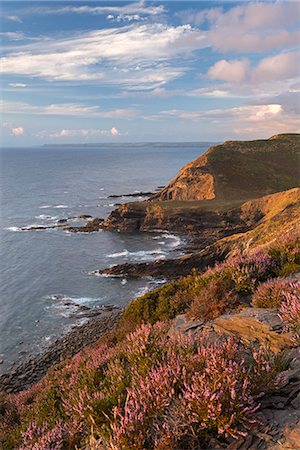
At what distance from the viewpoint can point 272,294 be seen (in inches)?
298

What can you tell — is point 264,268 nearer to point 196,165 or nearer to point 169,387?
point 169,387

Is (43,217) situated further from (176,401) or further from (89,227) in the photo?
(176,401)

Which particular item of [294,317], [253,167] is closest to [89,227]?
[253,167]

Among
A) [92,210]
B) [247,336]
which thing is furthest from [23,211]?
[247,336]

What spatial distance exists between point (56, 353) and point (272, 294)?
2679cm

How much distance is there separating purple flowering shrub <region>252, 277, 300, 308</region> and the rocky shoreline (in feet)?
77.2

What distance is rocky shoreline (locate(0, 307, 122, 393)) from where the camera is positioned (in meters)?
27.2

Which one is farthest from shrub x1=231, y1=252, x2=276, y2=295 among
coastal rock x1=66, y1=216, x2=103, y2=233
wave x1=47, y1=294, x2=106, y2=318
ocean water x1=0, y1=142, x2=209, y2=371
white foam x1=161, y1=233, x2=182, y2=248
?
coastal rock x1=66, y1=216, x2=103, y2=233

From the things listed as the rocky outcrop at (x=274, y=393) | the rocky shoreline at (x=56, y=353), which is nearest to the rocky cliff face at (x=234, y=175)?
the rocky shoreline at (x=56, y=353)

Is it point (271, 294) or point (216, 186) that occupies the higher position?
point (271, 294)

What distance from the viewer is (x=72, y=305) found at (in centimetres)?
4009

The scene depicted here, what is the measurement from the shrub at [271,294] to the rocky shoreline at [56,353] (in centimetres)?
2351

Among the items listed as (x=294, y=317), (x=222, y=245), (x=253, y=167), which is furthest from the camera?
(x=253, y=167)

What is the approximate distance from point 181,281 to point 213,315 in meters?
5.79
